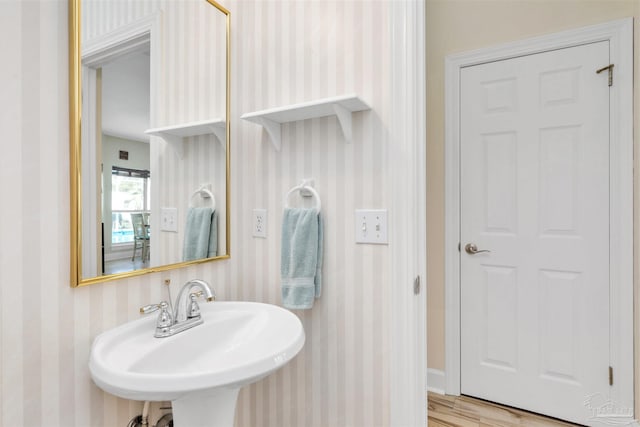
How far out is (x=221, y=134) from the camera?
4.44ft

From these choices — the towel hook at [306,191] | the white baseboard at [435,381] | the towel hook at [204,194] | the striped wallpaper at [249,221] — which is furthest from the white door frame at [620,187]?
the towel hook at [204,194]

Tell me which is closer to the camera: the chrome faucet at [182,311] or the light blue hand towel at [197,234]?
the chrome faucet at [182,311]

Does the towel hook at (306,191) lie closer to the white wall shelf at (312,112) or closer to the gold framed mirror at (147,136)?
the white wall shelf at (312,112)

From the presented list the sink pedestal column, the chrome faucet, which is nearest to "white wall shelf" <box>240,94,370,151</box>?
the chrome faucet

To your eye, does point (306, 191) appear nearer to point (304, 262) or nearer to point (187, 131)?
point (304, 262)

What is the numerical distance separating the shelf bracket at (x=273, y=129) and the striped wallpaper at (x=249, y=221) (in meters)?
0.03

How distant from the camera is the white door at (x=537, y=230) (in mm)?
1799

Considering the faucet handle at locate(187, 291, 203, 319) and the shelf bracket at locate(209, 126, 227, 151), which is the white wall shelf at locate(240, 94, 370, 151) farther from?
the faucet handle at locate(187, 291, 203, 319)

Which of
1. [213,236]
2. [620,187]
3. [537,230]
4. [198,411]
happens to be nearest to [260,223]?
[213,236]

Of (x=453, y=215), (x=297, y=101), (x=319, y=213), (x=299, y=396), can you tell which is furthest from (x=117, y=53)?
(x=453, y=215)

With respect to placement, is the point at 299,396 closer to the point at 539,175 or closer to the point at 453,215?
the point at 453,215

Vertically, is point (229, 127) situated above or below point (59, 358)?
above

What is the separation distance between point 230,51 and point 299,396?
1.41 m

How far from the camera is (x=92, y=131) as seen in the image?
3.10ft
